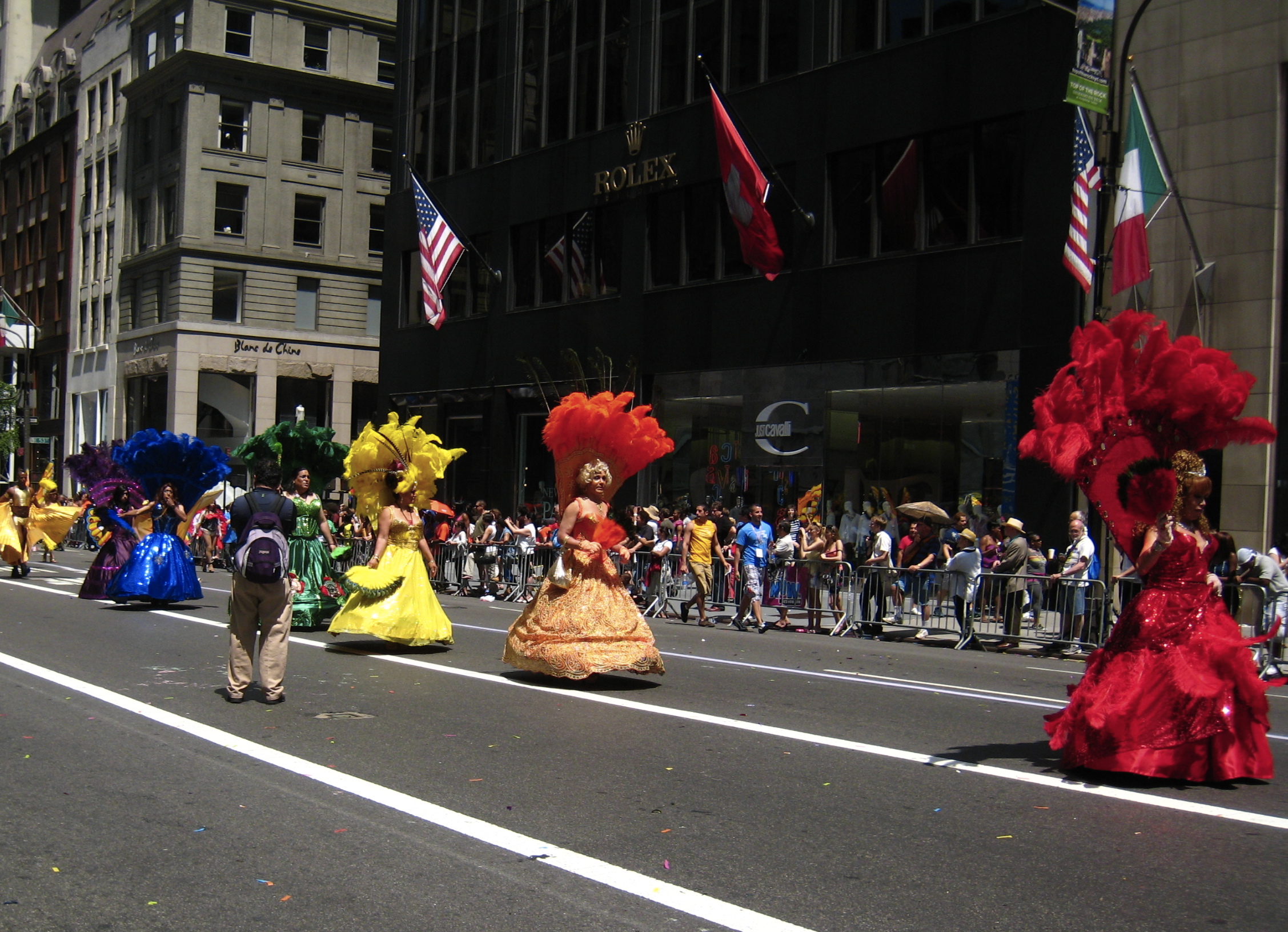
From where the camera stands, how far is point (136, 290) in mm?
50969

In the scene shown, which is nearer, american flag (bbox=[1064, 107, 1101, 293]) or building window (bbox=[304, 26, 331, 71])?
american flag (bbox=[1064, 107, 1101, 293])

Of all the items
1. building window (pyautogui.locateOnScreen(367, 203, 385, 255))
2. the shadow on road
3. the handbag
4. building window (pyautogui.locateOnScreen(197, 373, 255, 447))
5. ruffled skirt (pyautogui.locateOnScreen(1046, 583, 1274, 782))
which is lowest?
the shadow on road

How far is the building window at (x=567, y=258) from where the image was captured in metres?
27.4

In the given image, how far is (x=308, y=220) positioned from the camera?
48281 mm

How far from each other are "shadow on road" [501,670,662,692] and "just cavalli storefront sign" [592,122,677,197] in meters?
16.7

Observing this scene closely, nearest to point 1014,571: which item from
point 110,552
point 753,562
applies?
point 753,562

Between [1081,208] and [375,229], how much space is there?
1422 inches

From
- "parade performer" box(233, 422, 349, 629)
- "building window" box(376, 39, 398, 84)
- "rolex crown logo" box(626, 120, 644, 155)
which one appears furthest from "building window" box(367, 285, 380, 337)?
"parade performer" box(233, 422, 349, 629)

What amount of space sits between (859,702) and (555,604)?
8.36 ft

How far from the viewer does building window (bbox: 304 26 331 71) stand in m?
48.1

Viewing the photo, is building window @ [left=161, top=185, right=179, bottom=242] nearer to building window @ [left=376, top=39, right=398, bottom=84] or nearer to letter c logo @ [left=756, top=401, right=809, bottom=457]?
building window @ [left=376, top=39, right=398, bottom=84]

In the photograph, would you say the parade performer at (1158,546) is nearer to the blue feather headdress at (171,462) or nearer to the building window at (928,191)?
the blue feather headdress at (171,462)

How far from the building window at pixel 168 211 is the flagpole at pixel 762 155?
31337 mm

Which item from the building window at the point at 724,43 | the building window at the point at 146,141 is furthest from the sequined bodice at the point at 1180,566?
the building window at the point at 146,141
